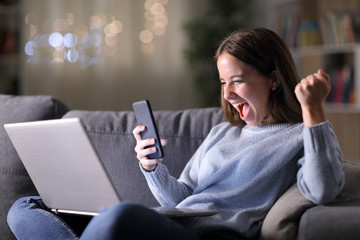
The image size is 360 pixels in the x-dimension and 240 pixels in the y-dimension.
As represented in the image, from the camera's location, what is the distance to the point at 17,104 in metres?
2.00

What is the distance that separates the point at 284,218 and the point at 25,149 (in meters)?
0.67

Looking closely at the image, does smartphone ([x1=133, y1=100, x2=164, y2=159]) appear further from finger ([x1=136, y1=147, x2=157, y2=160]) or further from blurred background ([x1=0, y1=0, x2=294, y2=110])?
blurred background ([x1=0, y1=0, x2=294, y2=110])

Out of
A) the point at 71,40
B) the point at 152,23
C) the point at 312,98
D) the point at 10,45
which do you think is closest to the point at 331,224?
the point at 312,98

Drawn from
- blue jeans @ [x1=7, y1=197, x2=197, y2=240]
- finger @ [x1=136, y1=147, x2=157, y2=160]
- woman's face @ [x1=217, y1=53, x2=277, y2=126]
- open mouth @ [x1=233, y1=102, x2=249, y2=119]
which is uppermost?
woman's face @ [x1=217, y1=53, x2=277, y2=126]

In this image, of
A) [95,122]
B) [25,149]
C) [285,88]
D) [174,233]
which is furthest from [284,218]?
[95,122]

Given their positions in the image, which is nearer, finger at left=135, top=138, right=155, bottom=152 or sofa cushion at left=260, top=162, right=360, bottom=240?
sofa cushion at left=260, top=162, right=360, bottom=240

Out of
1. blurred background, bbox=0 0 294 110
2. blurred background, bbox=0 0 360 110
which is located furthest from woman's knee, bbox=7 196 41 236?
blurred background, bbox=0 0 360 110

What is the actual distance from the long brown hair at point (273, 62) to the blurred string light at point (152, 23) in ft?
9.91

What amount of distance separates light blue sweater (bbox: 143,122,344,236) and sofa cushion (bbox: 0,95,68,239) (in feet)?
1.70

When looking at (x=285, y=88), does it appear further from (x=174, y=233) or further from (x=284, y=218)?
(x=174, y=233)

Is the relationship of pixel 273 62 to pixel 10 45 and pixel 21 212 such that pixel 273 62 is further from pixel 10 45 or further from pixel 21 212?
pixel 10 45

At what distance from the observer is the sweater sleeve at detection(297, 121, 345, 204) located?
1.28m

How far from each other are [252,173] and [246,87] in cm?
24

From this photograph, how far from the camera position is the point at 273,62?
5.12 feet
